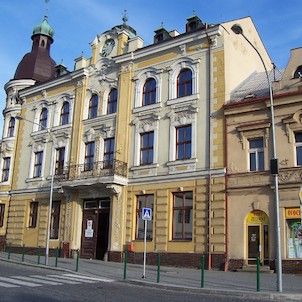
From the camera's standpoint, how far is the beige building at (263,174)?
19.8 m

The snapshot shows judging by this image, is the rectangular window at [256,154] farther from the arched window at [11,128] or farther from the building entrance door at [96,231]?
the arched window at [11,128]

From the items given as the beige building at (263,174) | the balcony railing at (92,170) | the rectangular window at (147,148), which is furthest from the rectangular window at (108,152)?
the beige building at (263,174)

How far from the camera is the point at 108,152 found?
27609 mm

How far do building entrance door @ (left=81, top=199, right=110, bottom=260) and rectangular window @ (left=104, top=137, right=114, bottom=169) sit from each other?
2.34 meters

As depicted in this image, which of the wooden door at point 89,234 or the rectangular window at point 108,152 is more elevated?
the rectangular window at point 108,152

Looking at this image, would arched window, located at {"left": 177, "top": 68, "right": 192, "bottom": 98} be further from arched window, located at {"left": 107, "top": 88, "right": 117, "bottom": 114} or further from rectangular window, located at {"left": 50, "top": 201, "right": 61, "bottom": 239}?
rectangular window, located at {"left": 50, "top": 201, "right": 61, "bottom": 239}

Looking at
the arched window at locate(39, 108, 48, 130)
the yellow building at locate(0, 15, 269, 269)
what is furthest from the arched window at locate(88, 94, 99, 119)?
the arched window at locate(39, 108, 48, 130)

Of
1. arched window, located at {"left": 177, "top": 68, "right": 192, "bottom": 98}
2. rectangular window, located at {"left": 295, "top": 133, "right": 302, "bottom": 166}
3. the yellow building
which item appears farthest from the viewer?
arched window, located at {"left": 177, "top": 68, "right": 192, "bottom": 98}

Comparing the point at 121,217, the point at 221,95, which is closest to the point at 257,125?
the point at 221,95

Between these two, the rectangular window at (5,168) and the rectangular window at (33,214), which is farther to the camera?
the rectangular window at (5,168)

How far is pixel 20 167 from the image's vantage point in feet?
110

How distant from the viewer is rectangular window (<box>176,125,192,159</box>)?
23969 millimetres

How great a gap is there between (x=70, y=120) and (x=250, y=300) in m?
21.8

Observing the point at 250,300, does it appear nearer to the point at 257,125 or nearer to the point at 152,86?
the point at 257,125
